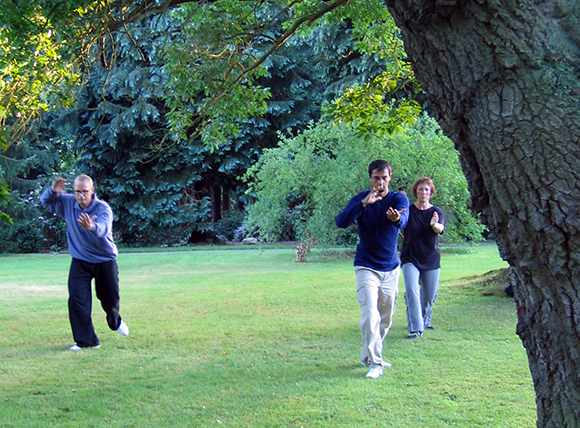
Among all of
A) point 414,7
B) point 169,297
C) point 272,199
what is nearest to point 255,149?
point 272,199

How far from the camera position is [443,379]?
21.5 ft

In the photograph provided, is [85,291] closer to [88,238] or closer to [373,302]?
[88,238]

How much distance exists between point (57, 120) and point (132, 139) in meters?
3.75

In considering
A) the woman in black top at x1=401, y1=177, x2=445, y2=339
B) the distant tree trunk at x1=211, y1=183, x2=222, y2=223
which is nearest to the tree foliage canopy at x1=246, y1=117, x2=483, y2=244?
the woman in black top at x1=401, y1=177, x2=445, y2=339

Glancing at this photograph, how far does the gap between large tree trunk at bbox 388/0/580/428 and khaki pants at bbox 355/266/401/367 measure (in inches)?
149

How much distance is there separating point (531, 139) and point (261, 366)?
5155mm

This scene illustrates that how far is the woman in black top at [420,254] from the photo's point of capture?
8594mm

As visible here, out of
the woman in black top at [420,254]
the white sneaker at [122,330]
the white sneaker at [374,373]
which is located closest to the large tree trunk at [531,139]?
the white sneaker at [374,373]

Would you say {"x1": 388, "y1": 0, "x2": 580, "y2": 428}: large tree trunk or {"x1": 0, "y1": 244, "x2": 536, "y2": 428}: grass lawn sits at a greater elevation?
{"x1": 388, "y1": 0, "x2": 580, "y2": 428}: large tree trunk

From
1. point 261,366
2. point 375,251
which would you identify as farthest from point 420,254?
point 261,366

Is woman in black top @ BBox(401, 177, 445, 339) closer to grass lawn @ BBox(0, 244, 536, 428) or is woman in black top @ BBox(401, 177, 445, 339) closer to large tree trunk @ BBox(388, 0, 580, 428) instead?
grass lawn @ BBox(0, 244, 536, 428)

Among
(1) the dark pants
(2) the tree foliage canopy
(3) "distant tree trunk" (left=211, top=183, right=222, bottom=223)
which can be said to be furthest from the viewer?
(3) "distant tree trunk" (left=211, top=183, right=222, bottom=223)

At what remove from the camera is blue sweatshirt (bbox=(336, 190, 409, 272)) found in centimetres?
680

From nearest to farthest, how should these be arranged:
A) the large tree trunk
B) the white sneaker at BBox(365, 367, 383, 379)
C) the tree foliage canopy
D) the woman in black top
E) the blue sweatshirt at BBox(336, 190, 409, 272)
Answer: the large tree trunk, the white sneaker at BBox(365, 367, 383, 379), the blue sweatshirt at BBox(336, 190, 409, 272), the woman in black top, the tree foliage canopy
